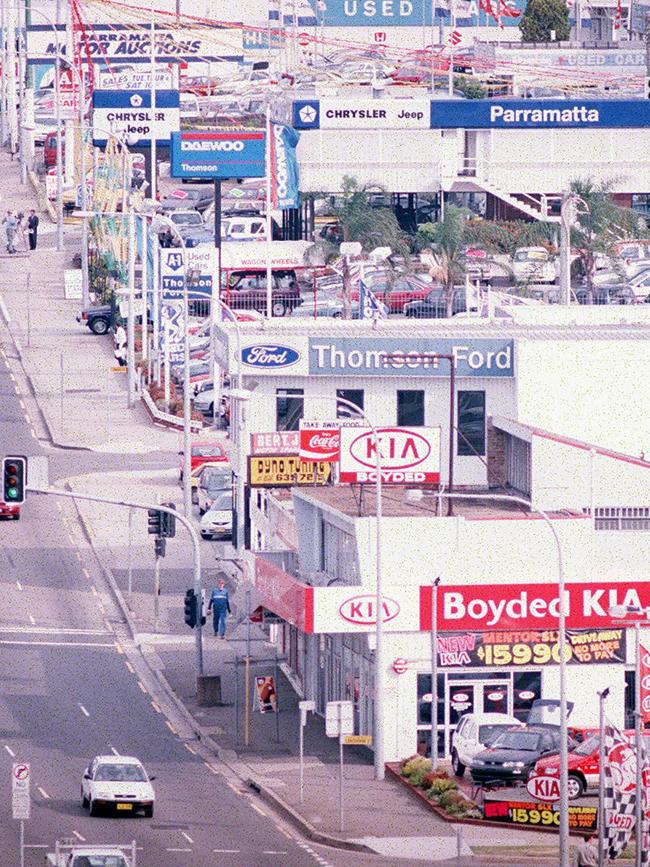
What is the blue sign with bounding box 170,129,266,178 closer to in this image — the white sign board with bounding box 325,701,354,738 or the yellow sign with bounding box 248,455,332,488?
the yellow sign with bounding box 248,455,332,488

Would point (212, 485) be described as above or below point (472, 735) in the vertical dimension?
below

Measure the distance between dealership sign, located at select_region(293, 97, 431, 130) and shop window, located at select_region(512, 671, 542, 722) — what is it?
77.5 meters

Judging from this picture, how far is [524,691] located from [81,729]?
10659mm

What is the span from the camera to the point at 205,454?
93.4 meters

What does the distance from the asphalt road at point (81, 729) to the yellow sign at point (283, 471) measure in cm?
618

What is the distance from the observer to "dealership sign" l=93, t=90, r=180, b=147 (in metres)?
139

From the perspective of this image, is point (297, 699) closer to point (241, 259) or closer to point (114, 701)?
point (114, 701)

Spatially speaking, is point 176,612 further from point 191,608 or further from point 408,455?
point 408,455

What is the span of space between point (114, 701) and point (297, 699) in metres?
5.06

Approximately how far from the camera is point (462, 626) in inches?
2405

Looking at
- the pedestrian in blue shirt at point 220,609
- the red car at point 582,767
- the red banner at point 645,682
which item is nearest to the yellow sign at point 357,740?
the red car at point 582,767

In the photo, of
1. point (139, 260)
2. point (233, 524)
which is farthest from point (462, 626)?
point (139, 260)

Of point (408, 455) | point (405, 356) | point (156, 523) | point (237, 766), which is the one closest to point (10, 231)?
point (405, 356)

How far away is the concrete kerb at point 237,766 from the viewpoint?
175ft
